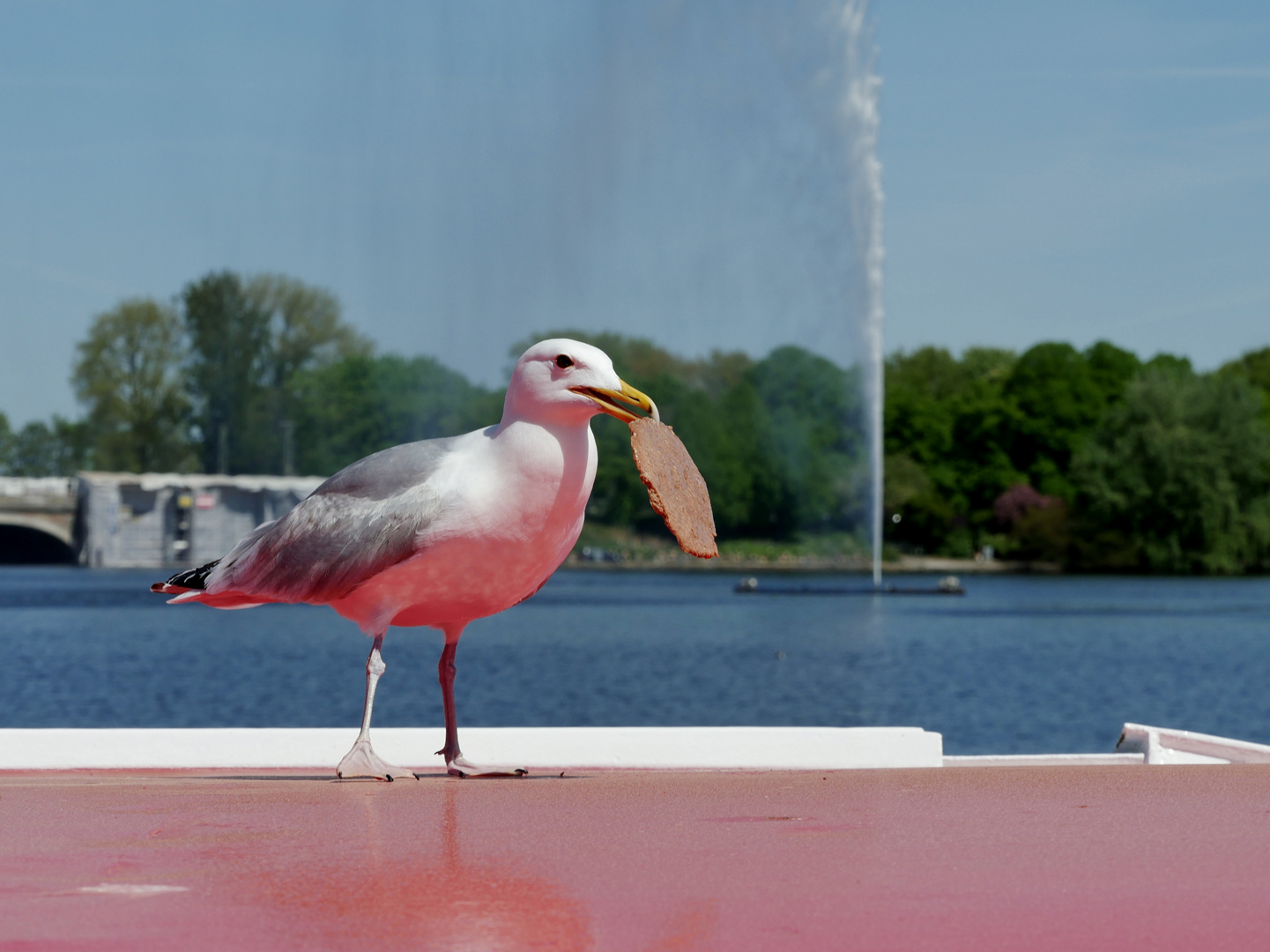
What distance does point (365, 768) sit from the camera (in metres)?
5.97

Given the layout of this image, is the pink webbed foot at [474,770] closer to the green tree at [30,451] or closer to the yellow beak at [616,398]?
the yellow beak at [616,398]

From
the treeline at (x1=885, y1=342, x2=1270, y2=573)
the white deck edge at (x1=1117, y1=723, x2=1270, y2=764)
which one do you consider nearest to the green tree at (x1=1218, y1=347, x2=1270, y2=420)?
the treeline at (x1=885, y1=342, x2=1270, y2=573)

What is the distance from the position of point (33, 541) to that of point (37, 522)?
1241 centimetres

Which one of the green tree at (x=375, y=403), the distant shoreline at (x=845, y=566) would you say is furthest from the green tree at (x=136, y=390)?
the distant shoreline at (x=845, y=566)

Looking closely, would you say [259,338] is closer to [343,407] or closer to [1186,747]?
[343,407]

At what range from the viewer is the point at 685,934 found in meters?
3.31

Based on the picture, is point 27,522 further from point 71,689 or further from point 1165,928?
point 1165,928

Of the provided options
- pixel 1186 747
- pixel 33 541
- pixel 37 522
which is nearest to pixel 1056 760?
pixel 1186 747

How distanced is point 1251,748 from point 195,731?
465 centimetres

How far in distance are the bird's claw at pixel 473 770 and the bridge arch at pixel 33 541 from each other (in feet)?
337

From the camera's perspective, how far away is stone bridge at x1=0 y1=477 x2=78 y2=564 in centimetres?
10425

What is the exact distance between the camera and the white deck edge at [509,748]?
22.2 ft

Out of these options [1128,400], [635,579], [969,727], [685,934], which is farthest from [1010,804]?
[635,579]

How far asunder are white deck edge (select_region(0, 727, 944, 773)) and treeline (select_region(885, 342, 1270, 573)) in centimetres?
7523
